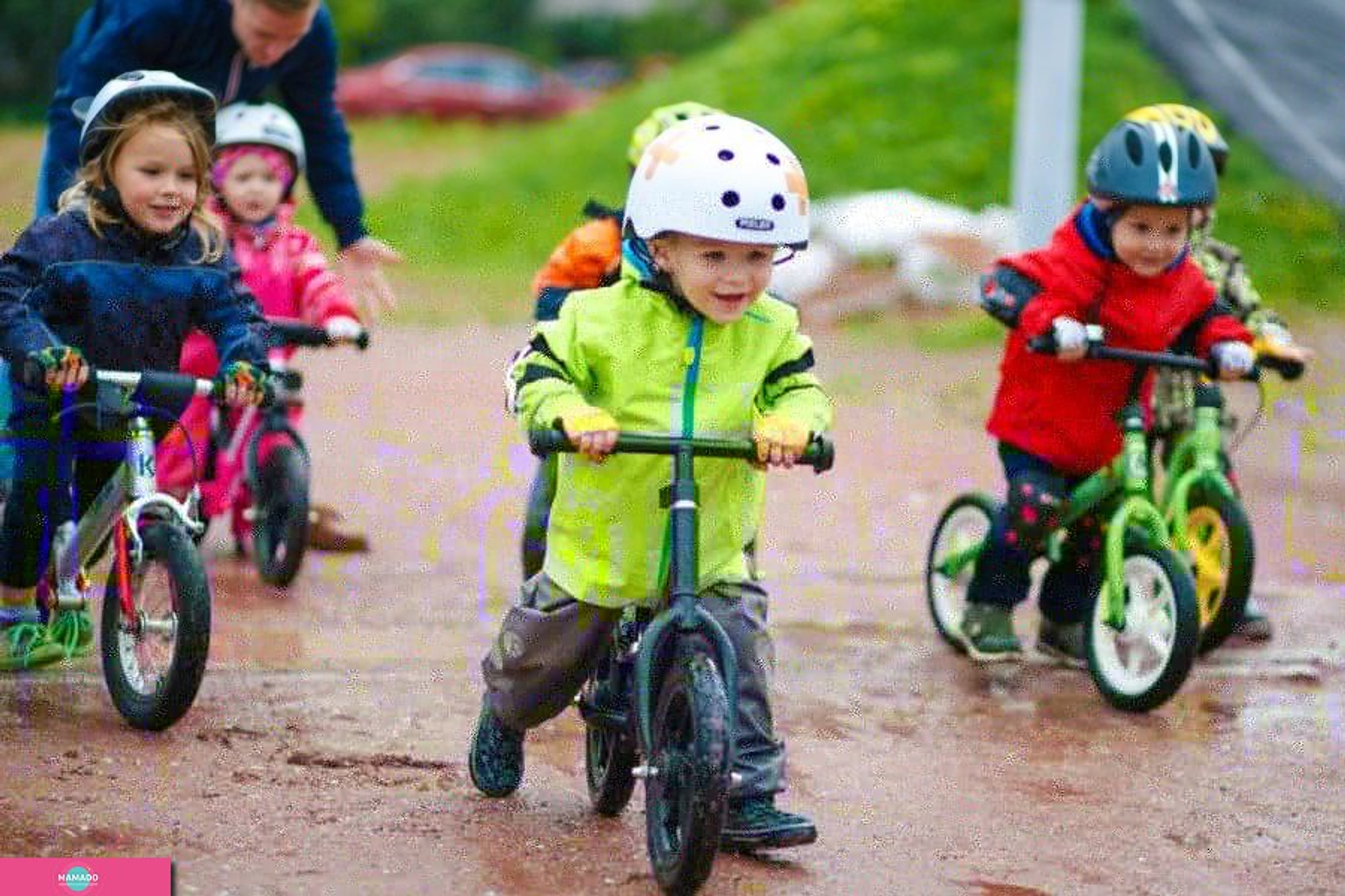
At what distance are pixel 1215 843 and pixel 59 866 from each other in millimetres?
2722

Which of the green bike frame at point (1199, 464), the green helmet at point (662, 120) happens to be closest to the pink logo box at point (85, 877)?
the green helmet at point (662, 120)

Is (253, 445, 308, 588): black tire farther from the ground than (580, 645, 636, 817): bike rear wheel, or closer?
farther from the ground

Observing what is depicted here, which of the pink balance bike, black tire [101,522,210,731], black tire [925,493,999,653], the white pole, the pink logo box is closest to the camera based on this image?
the pink logo box

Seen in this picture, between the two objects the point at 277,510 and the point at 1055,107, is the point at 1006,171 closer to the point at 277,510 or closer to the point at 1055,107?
the point at 1055,107

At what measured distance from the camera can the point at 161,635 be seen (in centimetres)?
574

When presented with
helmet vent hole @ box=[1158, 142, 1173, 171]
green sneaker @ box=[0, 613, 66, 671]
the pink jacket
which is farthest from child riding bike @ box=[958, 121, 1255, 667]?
green sneaker @ box=[0, 613, 66, 671]

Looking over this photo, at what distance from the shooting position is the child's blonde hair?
19.9 ft

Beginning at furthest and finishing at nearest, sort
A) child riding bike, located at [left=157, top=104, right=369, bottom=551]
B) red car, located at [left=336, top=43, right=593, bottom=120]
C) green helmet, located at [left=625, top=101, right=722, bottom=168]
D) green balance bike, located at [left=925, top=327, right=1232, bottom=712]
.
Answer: red car, located at [left=336, top=43, right=593, bottom=120]
child riding bike, located at [left=157, top=104, right=369, bottom=551]
green helmet, located at [left=625, top=101, right=722, bottom=168]
green balance bike, located at [left=925, top=327, right=1232, bottom=712]

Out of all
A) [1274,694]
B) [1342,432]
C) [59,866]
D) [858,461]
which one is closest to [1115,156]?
[1274,694]

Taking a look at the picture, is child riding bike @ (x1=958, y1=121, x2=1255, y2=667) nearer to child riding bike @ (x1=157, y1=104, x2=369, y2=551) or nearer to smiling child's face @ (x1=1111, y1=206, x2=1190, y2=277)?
smiling child's face @ (x1=1111, y1=206, x2=1190, y2=277)

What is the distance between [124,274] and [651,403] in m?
1.90

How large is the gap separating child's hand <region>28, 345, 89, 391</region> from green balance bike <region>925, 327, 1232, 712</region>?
9.49ft

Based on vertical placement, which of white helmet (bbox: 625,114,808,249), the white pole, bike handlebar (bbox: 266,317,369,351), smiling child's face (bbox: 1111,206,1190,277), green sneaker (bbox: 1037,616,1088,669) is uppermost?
the white pole

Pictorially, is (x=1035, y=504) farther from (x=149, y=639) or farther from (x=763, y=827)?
(x=149, y=639)
